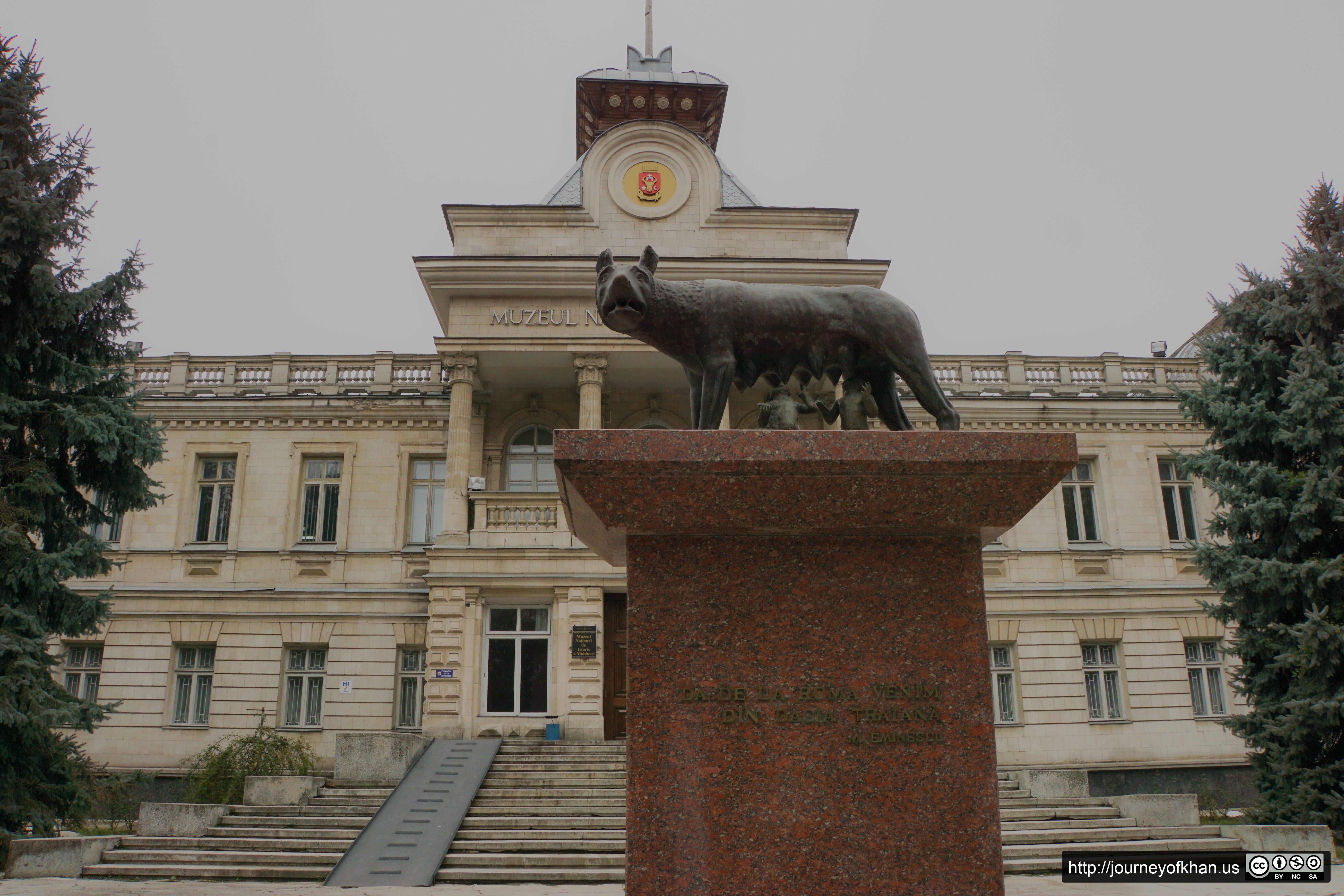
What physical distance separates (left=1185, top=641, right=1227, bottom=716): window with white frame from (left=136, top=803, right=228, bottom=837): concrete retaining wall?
2083 centimetres

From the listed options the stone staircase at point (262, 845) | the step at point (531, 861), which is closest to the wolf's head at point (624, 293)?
the step at point (531, 861)

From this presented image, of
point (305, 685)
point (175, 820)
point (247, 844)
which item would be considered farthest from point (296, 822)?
point (305, 685)

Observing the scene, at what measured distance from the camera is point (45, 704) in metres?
11.4

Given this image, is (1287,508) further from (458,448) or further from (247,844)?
(458,448)

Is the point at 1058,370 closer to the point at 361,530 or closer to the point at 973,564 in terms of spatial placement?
the point at 361,530

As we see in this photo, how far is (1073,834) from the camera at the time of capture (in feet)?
42.5

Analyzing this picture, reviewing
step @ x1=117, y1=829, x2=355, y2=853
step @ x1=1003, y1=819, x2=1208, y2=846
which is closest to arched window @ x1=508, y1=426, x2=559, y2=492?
step @ x1=117, y1=829, x2=355, y2=853

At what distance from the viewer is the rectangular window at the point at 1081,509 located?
2417 cm

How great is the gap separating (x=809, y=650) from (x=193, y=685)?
21869mm

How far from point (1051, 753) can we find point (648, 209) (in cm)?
1578

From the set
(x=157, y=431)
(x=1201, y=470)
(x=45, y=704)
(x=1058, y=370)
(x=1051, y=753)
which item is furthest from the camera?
(x=1058, y=370)

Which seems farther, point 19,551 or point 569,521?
point 19,551

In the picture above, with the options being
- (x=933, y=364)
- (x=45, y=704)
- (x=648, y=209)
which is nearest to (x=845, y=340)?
(x=45, y=704)

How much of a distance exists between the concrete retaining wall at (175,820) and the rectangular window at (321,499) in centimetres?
1046
